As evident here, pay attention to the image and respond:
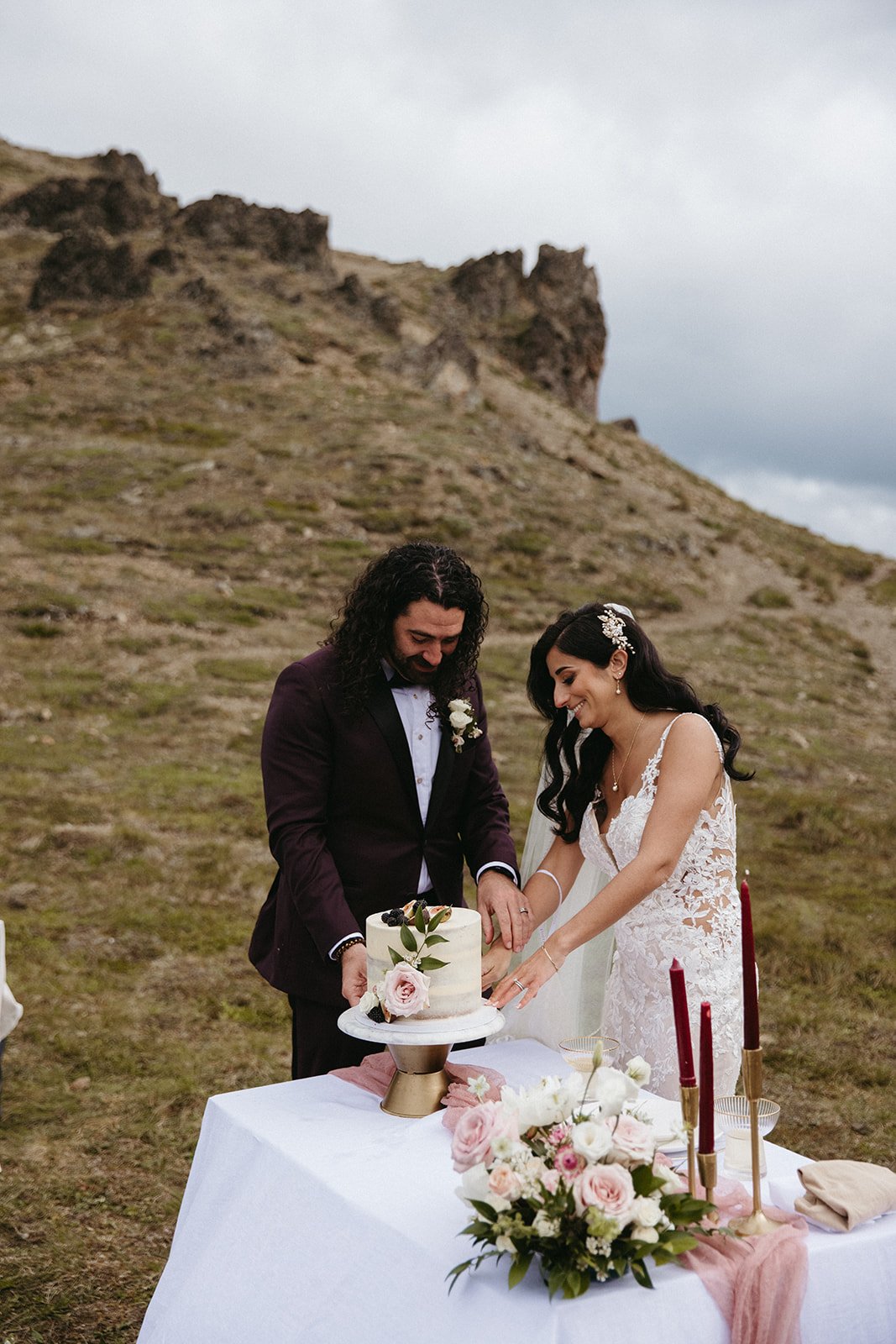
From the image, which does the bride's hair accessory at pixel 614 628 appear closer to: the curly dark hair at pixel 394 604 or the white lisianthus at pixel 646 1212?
the curly dark hair at pixel 394 604

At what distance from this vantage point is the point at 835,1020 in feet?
25.9

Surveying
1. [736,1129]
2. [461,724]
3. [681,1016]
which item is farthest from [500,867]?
[681,1016]

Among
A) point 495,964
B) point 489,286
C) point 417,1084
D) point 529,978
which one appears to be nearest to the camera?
point 417,1084

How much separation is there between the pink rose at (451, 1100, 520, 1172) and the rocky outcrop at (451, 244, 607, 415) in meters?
69.9

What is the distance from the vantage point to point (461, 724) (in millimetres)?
3805

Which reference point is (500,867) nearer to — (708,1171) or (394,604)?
(394,604)

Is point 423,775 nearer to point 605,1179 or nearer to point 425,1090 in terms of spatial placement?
point 425,1090

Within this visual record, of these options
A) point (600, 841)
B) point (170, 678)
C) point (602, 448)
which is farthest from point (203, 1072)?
point (602, 448)

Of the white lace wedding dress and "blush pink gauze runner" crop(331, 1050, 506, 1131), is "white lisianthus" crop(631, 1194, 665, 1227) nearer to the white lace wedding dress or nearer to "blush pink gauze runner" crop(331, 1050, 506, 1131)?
"blush pink gauze runner" crop(331, 1050, 506, 1131)

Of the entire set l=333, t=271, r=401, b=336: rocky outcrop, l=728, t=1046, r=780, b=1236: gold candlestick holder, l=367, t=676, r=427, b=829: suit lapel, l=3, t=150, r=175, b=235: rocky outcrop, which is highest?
l=3, t=150, r=175, b=235: rocky outcrop

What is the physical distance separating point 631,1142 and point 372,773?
76.9 inches

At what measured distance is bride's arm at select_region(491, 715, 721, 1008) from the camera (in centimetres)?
329

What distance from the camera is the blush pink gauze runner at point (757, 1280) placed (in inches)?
81.7

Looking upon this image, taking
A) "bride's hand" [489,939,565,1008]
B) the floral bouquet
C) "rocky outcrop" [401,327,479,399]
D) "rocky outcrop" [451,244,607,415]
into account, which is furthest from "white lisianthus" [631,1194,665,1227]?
"rocky outcrop" [451,244,607,415]
